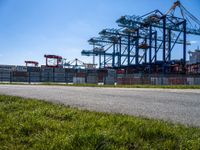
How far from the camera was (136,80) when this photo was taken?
35719mm

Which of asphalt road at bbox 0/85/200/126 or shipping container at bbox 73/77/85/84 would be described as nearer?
asphalt road at bbox 0/85/200/126

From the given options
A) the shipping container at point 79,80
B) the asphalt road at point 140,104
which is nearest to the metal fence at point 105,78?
the shipping container at point 79,80

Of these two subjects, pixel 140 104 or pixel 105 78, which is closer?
pixel 140 104

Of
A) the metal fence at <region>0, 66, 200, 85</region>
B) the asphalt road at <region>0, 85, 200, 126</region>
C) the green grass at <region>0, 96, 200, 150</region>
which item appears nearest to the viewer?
the green grass at <region>0, 96, 200, 150</region>

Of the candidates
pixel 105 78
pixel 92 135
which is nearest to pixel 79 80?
pixel 105 78

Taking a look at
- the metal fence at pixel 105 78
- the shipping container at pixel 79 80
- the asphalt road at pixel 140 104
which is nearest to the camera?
the asphalt road at pixel 140 104

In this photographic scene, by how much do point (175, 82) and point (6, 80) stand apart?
26.1 metres

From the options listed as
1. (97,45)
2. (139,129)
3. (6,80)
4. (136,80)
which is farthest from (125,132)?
(97,45)

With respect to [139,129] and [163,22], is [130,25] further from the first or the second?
[139,129]

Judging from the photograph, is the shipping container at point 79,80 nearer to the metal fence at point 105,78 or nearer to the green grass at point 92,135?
the metal fence at point 105,78

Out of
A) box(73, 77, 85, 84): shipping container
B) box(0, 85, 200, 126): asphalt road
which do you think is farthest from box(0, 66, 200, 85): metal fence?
box(0, 85, 200, 126): asphalt road

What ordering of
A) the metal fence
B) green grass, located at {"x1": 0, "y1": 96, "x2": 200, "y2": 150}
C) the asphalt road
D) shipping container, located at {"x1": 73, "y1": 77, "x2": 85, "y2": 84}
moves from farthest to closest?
→ shipping container, located at {"x1": 73, "y1": 77, "x2": 85, "y2": 84} → the metal fence → the asphalt road → green grass, located at {"x1": 0, "y1": 96, "x2": 200, "y2": 150}

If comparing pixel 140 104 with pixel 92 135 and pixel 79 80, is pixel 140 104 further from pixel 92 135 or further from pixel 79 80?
pixel 79 80

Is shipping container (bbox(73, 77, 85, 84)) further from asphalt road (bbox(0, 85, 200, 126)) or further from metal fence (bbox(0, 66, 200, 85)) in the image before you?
asphalt road (bbox(0, 85, 200, 126))
